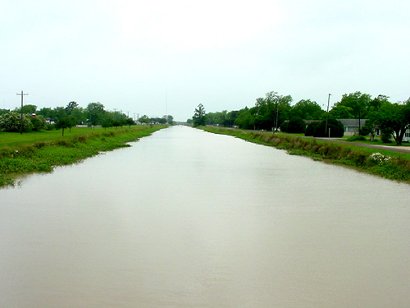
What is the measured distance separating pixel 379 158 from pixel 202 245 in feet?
66.9

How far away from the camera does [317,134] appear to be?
65000 mm

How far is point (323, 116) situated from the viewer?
81.0 metres

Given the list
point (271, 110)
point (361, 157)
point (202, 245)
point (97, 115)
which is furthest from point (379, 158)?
point (97, 115)

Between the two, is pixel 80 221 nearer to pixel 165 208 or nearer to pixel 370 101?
pixel 165 208

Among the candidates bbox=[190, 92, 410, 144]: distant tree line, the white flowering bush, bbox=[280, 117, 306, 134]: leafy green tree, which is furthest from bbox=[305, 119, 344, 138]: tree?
the white flowering bush

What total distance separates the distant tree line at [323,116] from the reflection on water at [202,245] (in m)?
28.9

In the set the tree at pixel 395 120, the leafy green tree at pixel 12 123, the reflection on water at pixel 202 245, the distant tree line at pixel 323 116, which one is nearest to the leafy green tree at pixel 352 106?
the distant tree line at pixel 323 116

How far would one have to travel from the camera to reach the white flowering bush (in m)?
26.7

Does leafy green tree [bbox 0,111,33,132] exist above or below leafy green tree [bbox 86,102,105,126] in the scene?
below

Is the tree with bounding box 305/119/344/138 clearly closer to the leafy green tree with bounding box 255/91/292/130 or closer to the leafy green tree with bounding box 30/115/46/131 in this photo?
the leafy green tree with bounding box 255/91/292/130

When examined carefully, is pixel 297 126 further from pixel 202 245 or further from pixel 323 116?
pixel 202 245

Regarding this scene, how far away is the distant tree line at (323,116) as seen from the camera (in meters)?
45.8

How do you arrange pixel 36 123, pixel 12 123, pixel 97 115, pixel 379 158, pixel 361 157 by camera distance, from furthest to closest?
pixel 97 115 < pixel 36 123 < pixel 12 123 < pixel 361 157 < pixel 379 158

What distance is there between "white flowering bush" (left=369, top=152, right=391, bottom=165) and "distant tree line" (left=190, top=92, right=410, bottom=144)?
18.1 m
